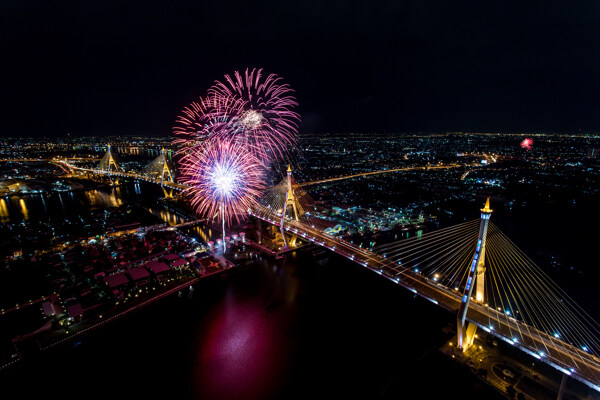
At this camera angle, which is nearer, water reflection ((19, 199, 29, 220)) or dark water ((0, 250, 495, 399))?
dark water ((0, 250, 495, 399))

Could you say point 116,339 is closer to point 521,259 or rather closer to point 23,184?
point 521,259

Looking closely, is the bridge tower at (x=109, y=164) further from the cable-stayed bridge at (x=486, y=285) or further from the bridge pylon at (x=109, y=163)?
the cable-stayed bridge at (x=486, y=285)

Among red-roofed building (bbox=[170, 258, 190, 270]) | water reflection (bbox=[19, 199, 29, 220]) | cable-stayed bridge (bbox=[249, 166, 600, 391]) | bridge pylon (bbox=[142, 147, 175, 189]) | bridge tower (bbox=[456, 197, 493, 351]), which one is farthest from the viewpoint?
bridge pylon (bbox=[142, 147, 175, 189])

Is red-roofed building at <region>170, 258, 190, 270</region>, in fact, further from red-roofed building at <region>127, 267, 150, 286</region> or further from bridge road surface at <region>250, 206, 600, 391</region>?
bridge road surface at <region>250, 206, 600, 391</region>

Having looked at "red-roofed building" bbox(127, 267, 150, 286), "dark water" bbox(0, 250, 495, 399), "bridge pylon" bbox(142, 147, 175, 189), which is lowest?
"dark water" bbox(0, 250, 495, 399)

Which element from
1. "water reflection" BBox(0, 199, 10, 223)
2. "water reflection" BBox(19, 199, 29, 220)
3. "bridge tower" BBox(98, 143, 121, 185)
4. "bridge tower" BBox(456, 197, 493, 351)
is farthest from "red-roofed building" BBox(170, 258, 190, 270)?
"bridge tower" BBox(98, 143, 121, 185)

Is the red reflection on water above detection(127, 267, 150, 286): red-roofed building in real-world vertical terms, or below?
below

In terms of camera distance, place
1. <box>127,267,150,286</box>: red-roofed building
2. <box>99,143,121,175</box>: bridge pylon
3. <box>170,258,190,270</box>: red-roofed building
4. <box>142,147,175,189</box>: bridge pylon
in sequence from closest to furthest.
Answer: <box>127,267,150,286</box>: red-roofed building → <box>170,258,190,270</box>: red-roofed building → <box>142,147,175,189</box>: bridge pylon → <box>99,143,121,175</box>: bridge pylon

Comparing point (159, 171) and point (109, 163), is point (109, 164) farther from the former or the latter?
point (159, 171)
